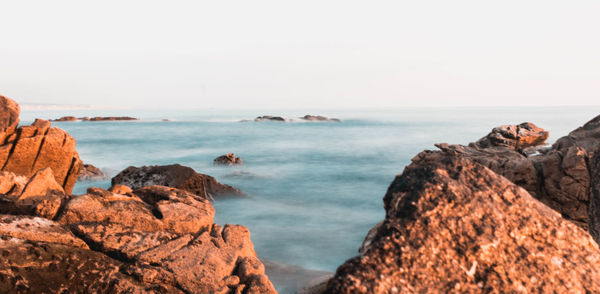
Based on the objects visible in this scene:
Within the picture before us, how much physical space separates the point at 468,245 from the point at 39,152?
9.99 meters

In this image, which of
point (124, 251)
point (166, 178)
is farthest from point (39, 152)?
point (124, 251)

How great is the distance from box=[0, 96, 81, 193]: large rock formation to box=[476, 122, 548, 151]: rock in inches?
440

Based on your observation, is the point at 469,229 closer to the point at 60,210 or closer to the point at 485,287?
the point at 485,287

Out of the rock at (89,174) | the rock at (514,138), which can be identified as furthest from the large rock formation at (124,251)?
the rock at (89,174)

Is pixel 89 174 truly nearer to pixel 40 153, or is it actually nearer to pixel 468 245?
pixel 40 153

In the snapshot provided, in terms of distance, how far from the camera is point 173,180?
38.9 ft

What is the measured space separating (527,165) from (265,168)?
604 inches

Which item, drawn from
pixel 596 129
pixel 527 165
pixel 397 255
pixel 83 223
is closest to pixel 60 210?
pixel 83 223

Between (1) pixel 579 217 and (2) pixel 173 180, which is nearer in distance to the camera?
(1) pixel 579 217

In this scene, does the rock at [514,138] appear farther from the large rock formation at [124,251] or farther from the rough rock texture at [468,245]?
the rough rock texture at [468,245]

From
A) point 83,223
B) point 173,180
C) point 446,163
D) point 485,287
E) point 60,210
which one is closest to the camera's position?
point 485,287

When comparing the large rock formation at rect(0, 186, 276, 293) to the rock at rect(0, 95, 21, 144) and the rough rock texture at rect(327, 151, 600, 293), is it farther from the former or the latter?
the rock at rect(0, 95, 21, 144)

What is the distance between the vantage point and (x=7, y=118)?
959 centimetres

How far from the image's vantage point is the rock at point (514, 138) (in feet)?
39.7
